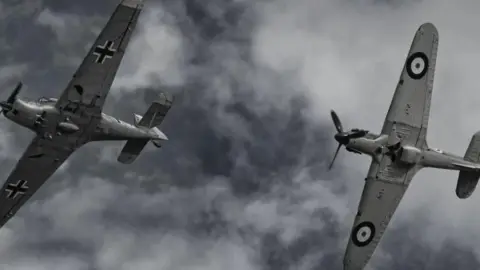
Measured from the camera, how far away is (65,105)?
60938 mm

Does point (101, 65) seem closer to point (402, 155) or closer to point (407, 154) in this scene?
point (402, 155)

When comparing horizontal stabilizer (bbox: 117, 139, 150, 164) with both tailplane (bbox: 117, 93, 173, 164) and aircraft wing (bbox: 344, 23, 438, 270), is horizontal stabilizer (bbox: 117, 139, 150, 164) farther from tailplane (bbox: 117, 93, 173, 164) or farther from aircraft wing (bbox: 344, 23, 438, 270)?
aircraft wing (bbox: 344, 23, 438, 270)

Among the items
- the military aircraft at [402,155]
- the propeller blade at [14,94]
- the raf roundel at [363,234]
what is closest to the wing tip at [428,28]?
the military aircraft at [402,155]

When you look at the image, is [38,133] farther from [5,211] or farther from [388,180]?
[388,180]

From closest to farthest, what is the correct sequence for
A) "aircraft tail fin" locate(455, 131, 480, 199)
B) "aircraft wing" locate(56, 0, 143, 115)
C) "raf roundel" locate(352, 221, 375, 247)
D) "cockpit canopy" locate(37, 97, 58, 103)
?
"aircraft wing" locate(56, 0, 143, 115)
"cockpit canopy" locate(37, 97, 58, 103)
"aircraft tail fin" locate(455, 131, 480, 199)
"raf roundel" locate(352, 221, 375, 247)

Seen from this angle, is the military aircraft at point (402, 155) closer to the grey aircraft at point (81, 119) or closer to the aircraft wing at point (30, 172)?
the grey aircraft at point (81, 119)

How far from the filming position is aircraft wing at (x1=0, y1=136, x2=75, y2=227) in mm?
64125

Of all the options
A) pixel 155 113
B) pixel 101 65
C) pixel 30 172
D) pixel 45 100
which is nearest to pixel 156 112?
pixel 155 113

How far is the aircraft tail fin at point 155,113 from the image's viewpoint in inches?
2601

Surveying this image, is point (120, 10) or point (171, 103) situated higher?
point (120, 10)

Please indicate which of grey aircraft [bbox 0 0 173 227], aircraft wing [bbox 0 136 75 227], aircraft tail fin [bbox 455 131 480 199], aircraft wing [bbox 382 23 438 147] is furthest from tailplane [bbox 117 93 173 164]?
aircraft tail fin [bbox 455 131 480 199]

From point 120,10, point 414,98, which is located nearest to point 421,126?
point 414,98

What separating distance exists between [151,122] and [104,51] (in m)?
8.46

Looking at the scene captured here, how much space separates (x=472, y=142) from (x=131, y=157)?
26198mm
